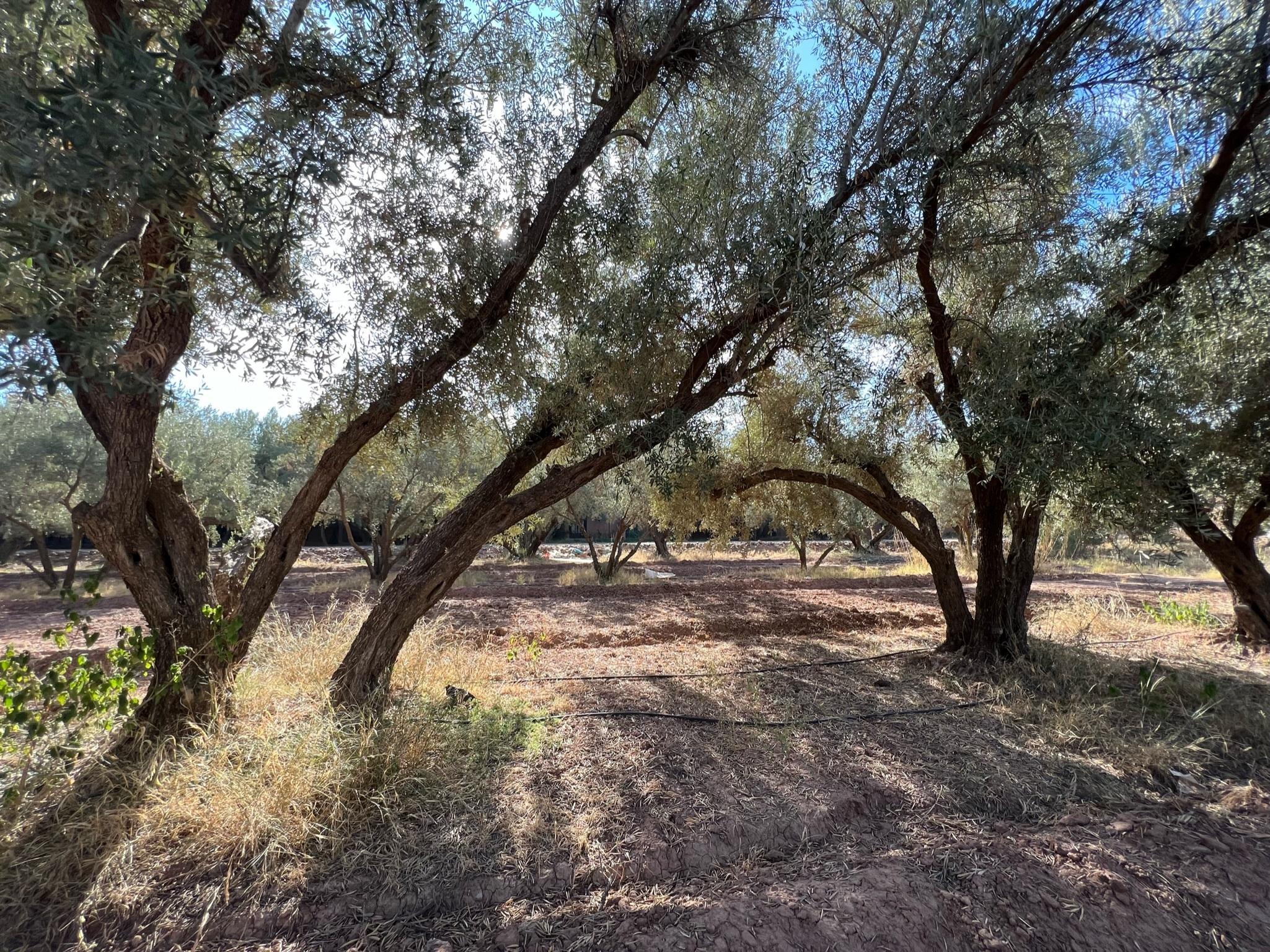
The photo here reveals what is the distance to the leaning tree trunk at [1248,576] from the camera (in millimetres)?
6574

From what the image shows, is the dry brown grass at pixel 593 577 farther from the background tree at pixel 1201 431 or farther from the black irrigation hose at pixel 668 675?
the background tree at pixel 1201 431

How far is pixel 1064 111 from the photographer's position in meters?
4.83

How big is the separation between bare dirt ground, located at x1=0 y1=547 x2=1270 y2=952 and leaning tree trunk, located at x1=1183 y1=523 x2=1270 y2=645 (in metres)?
1.26

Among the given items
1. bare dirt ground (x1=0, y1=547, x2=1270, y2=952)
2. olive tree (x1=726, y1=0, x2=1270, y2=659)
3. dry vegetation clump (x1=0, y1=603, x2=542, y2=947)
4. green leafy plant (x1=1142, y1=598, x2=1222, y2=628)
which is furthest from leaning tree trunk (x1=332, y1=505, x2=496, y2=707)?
green leafy plant (x1=1142, y1=598, x2=1222, y2=628)

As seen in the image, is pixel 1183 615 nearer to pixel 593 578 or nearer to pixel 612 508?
pixel 593 578

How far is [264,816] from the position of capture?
2.82m

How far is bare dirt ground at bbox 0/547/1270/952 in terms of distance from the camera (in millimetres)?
2512

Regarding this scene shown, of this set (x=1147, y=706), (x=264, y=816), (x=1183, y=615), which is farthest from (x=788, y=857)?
(x=1183, y=615)

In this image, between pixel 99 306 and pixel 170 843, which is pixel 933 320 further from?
pixel 170 843

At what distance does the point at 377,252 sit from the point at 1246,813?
23.2 feet

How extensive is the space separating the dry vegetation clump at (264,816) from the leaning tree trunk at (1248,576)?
7.80 metres

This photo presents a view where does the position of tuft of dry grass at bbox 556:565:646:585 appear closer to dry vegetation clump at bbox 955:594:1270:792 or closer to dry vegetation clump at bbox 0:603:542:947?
dry vegetation clump at bbox 955:594:1270:792

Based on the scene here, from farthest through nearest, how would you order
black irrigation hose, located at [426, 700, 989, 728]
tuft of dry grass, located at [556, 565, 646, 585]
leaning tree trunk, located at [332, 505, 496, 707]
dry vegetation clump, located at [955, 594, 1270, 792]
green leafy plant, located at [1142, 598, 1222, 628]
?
1. tuft of dry grass, located at [556, 565, 646, 585]
2. green leafy plant, located at [1142, 598, 1222, 628]
3. black irrigation hose, located at [426, 700, 989, 728]
4. leaning tree trunk, located at [332, 505, 496, 707]
5. dry vegetation clump, located at [955, 594, 1270, 792]

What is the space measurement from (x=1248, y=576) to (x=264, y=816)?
9.58 metres
